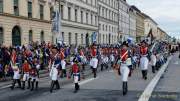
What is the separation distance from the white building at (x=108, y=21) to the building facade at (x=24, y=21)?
3011 centimetres

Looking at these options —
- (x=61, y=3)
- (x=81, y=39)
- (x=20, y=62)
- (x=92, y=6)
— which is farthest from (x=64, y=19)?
(x=20, y=62)

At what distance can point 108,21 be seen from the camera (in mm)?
87625

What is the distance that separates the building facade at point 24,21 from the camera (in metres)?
38.3

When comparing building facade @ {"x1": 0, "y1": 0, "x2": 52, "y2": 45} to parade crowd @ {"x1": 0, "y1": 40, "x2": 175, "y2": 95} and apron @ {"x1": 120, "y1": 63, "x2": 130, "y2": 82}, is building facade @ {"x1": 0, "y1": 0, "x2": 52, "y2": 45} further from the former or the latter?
apron @ {"x1": 120, "y1": 63, "x2": 130, "y2": 82}

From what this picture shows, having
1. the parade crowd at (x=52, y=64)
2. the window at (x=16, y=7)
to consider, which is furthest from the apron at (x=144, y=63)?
the window at (x=16, y=7)

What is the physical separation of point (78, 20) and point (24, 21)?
21.4 m

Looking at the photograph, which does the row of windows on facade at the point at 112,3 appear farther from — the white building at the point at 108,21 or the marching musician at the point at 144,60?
the marching musician at the point at 144,60

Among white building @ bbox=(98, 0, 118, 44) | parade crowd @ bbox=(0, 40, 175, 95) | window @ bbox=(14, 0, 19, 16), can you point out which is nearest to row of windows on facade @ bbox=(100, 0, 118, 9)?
white building @ bbox=(98, 0, 118, 44)

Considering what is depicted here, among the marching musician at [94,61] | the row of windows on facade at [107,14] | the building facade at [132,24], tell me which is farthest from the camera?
the building facade at [132,24]

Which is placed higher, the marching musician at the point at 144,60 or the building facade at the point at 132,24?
the building facade at the point at 132,24

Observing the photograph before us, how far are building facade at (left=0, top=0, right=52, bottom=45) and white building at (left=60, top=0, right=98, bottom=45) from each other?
6.74 m

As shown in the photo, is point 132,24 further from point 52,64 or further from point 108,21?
point 52,64

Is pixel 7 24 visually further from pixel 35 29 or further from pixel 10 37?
pixel 35 29

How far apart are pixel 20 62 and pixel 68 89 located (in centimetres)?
340
